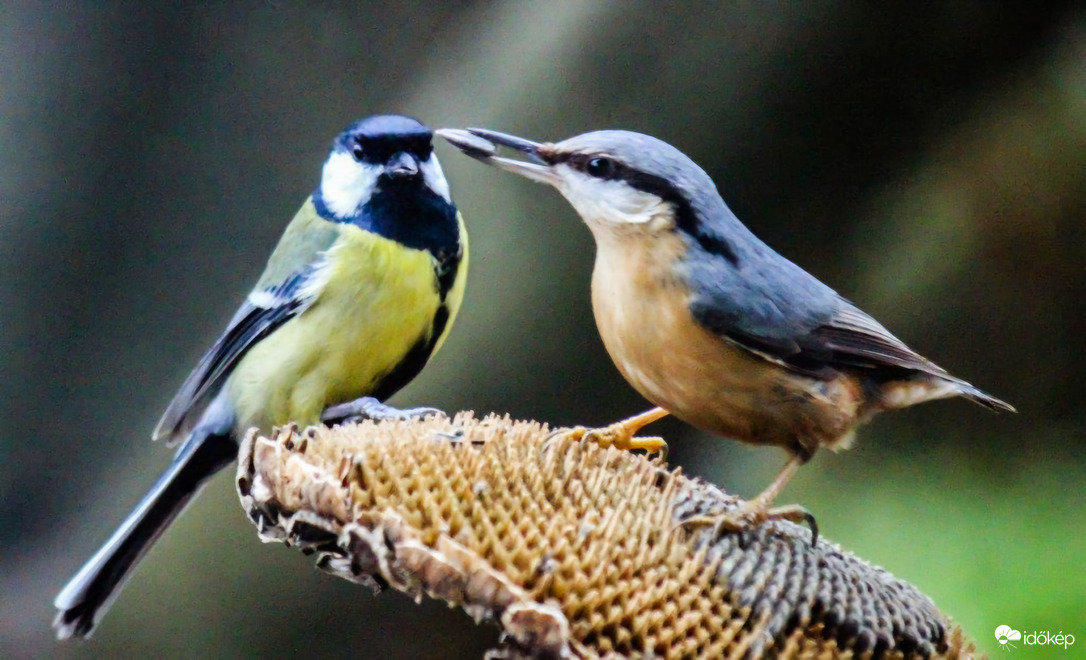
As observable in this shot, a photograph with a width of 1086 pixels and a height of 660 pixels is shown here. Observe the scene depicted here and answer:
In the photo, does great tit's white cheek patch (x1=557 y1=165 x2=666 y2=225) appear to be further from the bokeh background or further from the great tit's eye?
the bokeh background

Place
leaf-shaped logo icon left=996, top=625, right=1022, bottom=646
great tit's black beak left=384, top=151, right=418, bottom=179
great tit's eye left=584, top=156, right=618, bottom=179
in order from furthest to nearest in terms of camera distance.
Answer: leaf-shaped logo icon left=996, top=625, right=1022, bottom=646 → great tit's black beak left=384, top=151, right=418, bottom=179 → great tit's eye left=584, top=156, right=618, bottom=179

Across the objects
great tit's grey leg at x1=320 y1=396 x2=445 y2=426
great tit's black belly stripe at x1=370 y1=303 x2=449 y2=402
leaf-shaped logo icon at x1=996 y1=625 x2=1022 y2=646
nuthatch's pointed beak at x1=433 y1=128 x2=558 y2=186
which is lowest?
great tit's grey leg at x1=320 y1=396 x2=445 y2=426

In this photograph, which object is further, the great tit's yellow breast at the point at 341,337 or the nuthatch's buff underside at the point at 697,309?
the great tit's yellow breast at the point at 341,337

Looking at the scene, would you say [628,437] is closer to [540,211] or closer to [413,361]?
[413,361]

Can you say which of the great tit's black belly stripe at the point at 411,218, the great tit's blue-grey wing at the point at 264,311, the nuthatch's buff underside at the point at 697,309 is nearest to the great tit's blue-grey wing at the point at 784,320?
the nuthatch's buff underside at the point at 697,309

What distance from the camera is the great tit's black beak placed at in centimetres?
108

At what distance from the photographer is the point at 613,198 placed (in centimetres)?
96

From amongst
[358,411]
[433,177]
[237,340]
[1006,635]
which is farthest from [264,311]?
[1006,635]

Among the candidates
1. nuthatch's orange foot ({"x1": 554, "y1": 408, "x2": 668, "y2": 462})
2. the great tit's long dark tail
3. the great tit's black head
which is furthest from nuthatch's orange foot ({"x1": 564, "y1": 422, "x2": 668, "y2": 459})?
the great tit's long dark tail

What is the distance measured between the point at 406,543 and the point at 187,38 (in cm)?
99

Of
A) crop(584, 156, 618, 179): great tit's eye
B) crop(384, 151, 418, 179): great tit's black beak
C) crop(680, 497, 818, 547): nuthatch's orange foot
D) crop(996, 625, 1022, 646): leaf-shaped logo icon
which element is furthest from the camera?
crop(996, 625, 1022, 646): leaf-shaped logo icon

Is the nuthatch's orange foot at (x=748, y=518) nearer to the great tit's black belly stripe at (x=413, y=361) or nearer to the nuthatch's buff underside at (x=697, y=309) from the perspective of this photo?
the nuthatch's buff underside at (x=697, y=309)

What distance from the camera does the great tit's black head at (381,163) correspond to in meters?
1.09

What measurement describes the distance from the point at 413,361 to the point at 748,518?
0.53 meters
